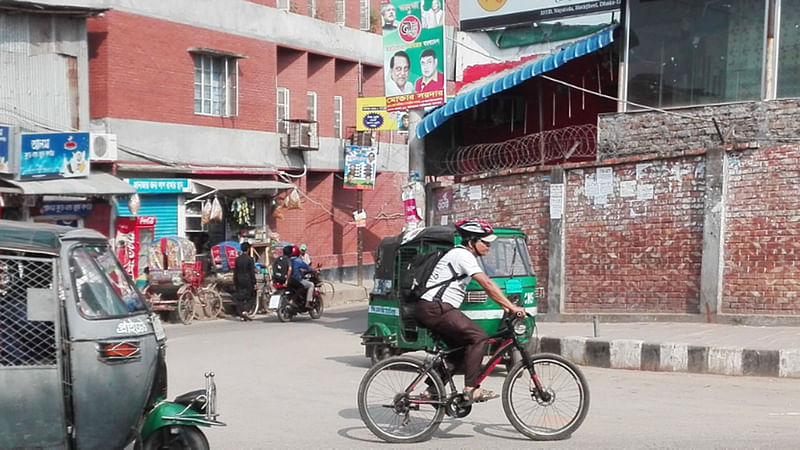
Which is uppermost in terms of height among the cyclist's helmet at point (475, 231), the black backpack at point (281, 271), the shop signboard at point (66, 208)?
the cyclist's helmet at point (475, 231)

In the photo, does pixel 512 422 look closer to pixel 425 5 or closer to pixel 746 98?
pixel 746 98

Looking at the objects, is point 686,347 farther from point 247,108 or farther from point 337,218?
point 337,218

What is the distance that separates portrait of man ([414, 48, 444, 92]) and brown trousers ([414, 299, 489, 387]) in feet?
31.7

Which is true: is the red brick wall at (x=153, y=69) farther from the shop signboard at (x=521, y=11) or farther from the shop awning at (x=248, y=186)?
the shop signboard at (x=521, y=11)

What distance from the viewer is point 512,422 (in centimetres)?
795

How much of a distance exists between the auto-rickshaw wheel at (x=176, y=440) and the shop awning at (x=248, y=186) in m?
17.9

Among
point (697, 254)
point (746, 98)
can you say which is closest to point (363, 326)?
point (697, 254)

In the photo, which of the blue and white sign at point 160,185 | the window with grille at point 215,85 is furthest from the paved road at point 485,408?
the window with grille at point 215,85

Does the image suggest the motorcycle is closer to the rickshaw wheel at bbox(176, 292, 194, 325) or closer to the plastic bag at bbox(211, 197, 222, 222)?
the rickshaw wheel at bbox(176, 292, 194, 325)

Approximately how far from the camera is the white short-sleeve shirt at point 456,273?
25.6 feet

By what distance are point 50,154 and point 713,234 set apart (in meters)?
13.2

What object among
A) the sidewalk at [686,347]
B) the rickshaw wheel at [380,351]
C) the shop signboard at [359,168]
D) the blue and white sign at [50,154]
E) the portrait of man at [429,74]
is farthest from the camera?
the shop signboard at [359,168]

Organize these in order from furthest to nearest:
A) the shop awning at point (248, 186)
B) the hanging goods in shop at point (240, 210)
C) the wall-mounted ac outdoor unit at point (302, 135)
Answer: the wall-mounted ac outdoor unit at point (302, 135) → the hanging goods in shop at point (240, 210) → the shop awning at point (248, 186)

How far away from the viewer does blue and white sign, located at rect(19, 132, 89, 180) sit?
63.0ft
